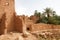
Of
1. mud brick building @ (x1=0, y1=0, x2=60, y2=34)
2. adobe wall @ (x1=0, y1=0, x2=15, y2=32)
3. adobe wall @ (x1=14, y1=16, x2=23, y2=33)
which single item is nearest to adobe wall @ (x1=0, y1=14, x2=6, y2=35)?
mud brick building @ (x1=0, y1=0, x2=60, y2=34)

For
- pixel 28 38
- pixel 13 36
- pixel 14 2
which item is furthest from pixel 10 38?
pixel 14 2

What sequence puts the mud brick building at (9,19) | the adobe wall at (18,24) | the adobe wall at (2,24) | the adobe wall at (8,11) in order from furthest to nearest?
the adobe wall at (18,24), the adobe wall at (8,11), the mud brick building at (9,19), the adobe wall at (2,24)

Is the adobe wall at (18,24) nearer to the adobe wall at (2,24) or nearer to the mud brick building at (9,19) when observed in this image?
the mud brick building at (9,19)

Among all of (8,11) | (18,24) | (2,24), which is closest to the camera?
(2,24)

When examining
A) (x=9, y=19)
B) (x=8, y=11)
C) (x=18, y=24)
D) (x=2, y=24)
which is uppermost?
(x=8, y=11)

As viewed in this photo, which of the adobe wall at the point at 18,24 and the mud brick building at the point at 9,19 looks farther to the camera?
the adobe wall at the point at 18,24

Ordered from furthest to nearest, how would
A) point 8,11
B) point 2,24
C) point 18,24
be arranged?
point 8,11
point 18,24
point 2,24

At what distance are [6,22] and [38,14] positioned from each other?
21.1 meters

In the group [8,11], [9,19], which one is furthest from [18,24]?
[8,11]

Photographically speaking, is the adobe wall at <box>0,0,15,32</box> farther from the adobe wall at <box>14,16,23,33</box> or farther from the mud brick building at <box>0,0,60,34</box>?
the adobe wall at <box>14,16,23,33</box>

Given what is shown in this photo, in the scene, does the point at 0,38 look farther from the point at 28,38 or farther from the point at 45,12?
the point at 45,12

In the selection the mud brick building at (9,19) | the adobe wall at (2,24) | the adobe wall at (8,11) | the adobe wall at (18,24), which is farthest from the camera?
the adobe wall at (18,24)

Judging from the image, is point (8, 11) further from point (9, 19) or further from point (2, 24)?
point (2, 24)

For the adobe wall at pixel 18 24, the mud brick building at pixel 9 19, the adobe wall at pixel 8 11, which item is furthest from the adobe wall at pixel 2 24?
the adobe wall at pixel 18 24
